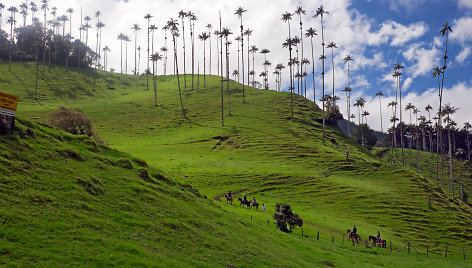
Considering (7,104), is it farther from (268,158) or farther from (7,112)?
(268,158)

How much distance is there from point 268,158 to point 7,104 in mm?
78410

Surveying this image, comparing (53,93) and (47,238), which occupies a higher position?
(53,93)

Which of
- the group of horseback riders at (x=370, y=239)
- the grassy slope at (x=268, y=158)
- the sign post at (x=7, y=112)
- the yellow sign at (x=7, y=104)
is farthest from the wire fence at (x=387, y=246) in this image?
the yellow sign at (x=7, y=104)

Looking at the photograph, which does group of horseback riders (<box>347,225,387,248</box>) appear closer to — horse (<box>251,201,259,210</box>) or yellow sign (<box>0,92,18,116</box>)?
horse (<box>251,201,259,210</box>)

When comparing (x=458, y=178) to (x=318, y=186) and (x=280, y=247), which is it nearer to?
(x=318, y=186)

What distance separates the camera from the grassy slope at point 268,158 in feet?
213

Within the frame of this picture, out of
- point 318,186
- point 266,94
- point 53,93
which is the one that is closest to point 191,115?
point 266,94

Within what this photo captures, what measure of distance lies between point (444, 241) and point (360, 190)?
1929 cm

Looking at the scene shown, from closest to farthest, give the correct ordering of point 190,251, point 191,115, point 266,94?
1. point 190,251
2. point 191,115
3. point 266,94

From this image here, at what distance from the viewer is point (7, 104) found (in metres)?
25.2

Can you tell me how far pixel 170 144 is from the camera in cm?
11162

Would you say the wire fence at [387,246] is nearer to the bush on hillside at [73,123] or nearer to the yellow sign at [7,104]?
the yellow sign at [7,104]

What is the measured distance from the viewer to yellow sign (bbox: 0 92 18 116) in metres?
24.9

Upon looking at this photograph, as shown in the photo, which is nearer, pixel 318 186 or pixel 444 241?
pixel 444 241
